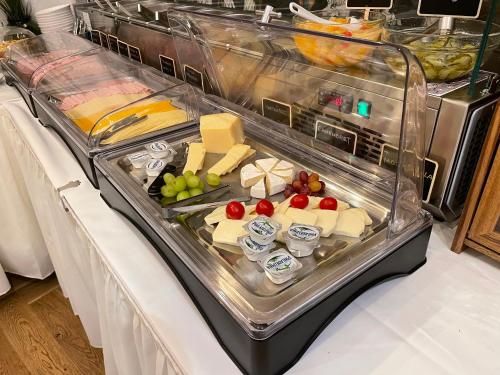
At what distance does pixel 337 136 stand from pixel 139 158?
487 mm

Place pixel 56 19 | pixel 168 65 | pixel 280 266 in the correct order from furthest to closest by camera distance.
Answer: pixel 56 19 < pixel 168 65 < pixel 280 266

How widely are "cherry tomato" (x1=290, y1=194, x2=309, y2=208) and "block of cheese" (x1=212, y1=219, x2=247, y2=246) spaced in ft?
0.36

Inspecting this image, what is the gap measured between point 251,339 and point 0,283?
1800 mm

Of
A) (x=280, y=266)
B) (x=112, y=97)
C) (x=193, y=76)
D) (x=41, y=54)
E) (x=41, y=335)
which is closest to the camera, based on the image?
(x=280, y=266)

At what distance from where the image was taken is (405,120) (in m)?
0.62

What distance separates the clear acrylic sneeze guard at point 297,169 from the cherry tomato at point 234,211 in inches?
2.1

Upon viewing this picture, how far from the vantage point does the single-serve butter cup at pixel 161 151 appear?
0.98 m

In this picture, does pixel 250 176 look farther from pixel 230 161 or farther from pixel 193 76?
pixel 193 76

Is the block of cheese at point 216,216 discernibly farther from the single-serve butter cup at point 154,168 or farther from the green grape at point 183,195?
the single-serve butter cup at point 154,168

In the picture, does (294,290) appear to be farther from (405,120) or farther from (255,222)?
(405,120)

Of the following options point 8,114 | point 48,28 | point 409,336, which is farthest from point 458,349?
point 48,28

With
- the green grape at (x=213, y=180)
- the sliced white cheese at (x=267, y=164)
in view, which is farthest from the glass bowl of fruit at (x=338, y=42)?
the green grape at (x=213, y=180)

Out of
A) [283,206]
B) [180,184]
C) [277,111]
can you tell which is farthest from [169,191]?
[277,111]

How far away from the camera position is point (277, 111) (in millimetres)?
1025
